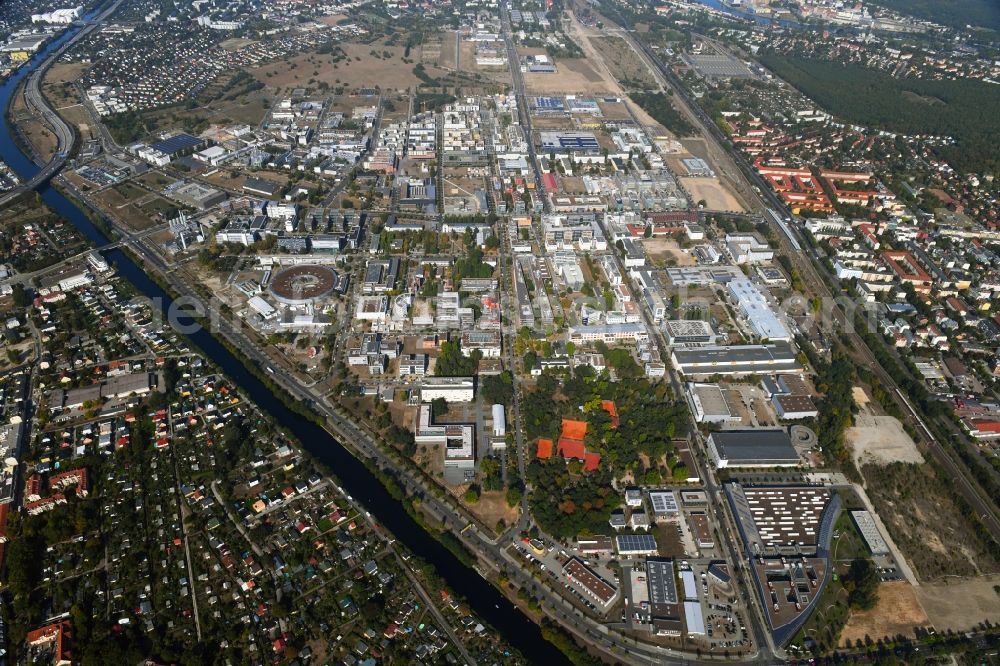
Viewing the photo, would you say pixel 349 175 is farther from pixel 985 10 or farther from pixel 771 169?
pixel 985 10

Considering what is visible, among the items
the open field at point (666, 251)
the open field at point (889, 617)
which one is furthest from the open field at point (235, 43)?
the open field at point (889, 617)

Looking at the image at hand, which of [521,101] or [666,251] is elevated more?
[521,101]

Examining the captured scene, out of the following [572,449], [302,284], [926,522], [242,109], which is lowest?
[926,522]

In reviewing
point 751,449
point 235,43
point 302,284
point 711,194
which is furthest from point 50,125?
point 751,449

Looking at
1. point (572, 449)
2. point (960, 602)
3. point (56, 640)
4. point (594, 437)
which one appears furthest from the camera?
point (594, 437)

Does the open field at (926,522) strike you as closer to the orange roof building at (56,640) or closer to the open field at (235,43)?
the orange roof building at (56,640)

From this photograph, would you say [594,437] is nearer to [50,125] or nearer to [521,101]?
[521,101]

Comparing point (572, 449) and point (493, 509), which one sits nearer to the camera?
point (493, 509)
